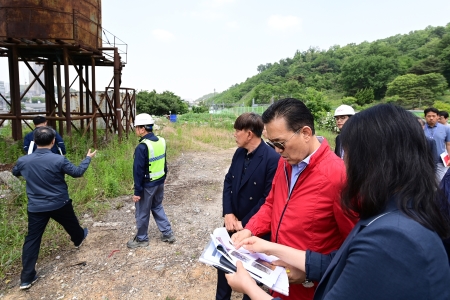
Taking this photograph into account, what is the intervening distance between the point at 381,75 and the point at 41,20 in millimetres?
52587

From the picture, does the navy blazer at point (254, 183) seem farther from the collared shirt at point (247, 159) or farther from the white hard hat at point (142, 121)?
the white hard hat at point (142, 121)

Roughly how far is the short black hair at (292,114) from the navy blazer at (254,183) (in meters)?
0.86

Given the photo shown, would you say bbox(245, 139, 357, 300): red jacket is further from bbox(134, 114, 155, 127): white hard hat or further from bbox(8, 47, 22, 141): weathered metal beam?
bbox(8, 47, 22, 141): weathered metal beam

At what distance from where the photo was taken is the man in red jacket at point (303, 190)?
56.0 inches

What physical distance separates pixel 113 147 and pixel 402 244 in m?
9.04

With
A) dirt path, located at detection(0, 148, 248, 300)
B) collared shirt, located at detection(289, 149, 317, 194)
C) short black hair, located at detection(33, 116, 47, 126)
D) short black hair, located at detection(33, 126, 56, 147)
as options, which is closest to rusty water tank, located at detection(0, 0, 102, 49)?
short black hair, located at detection(33, 116, 47, 126)

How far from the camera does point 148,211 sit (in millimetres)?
3973

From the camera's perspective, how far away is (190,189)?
6562mm

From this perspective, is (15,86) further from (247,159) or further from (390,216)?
(390,216)

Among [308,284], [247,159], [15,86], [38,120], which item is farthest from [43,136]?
[15,86]

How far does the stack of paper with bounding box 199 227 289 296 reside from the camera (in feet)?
4.43

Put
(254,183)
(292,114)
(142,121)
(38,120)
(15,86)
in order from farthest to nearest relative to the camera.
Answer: (15,86) → (38,120) → (142,121) → (254,183) → (292,114)

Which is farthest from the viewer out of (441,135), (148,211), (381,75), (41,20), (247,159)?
(381,75)

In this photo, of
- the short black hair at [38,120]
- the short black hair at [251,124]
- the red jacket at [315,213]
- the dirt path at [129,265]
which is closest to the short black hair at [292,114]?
the red jacket at [315,213]
